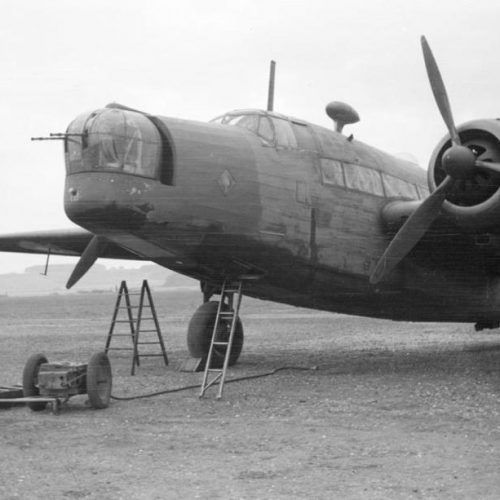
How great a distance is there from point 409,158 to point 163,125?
755 cm

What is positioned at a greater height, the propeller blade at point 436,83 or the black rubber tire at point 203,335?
the propeller blade at point 436,83

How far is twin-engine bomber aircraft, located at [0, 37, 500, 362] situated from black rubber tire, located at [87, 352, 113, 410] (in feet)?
6.43

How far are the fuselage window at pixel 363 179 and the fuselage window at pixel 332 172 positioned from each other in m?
0.14

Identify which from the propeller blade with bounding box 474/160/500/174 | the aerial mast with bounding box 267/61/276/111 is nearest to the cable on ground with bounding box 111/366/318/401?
the propeller blade with bounding box 474/160/500/174

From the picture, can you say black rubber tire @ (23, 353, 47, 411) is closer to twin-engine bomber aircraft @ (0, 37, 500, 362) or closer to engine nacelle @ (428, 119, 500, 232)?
twin-engine bomber aircraft @ (0, 37, 500, 362)

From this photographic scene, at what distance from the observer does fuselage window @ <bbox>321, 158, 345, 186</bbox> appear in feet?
41.3

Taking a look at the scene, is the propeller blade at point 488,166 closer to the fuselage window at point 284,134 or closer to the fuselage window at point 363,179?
the fuselage window at point 363,179

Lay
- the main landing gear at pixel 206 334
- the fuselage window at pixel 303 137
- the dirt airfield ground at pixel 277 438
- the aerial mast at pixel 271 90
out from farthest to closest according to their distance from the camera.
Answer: the aerial mast at pixel 271 90
the main landing gear at pixel 206 334
the fuselage window at pixel 303 137
the dirt airfield ground at pixel 277 438

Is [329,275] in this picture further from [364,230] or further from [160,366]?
[160,366]

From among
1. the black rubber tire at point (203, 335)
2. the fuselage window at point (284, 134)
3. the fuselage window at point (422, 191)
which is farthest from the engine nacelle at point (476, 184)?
the black rubber tire at point (203, 335)

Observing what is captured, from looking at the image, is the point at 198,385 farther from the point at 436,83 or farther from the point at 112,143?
the point at 436,83

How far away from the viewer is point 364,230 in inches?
514

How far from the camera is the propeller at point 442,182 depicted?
10930mm

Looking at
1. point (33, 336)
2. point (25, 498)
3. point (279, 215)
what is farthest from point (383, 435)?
point (33, 336)
